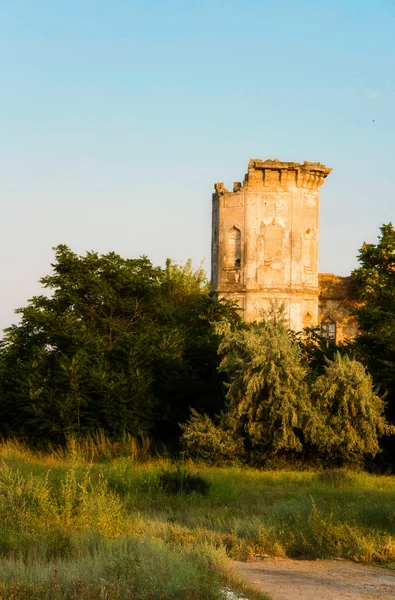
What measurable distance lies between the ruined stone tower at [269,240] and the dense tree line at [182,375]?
1425cm

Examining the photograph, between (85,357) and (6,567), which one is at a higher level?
(85,357)

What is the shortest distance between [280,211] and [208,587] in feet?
117

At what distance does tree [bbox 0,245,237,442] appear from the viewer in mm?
21172

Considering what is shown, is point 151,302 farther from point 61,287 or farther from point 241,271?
point 241,271

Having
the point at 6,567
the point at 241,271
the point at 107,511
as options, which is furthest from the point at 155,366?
the point at 241,271

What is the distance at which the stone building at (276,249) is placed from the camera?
41.4m

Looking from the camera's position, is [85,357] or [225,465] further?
[85,357]

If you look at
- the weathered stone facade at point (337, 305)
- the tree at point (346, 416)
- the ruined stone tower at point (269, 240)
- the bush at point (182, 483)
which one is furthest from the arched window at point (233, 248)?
the bush at point (182, 483)

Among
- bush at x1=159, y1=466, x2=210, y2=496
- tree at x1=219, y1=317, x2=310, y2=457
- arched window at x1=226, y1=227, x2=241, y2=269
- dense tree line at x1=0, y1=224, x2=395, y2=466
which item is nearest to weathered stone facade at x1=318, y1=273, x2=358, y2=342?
arched window at x1=226, y1=227, x2=241, y2=269

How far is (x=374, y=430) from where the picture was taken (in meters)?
19.1

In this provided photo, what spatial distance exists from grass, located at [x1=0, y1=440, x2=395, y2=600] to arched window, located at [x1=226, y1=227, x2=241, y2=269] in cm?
2380

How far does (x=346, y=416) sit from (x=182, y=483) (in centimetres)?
510

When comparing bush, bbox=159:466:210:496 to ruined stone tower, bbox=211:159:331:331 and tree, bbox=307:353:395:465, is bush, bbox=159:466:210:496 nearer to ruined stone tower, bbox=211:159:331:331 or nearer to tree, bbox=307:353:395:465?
tree, bbox=307:353:395:465

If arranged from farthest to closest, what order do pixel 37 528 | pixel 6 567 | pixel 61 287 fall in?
pixel 61 287
pixel 37 528
pixel 6 567
